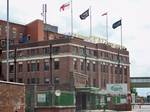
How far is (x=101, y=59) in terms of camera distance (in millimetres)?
111812

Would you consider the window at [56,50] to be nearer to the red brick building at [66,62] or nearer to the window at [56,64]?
the red brick building at [66,62]

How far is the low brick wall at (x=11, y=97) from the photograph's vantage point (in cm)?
3083

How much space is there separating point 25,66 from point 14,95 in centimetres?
7544

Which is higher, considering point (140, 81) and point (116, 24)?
point (116, 24)

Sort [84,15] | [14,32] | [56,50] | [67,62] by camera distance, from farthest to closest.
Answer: [14,32] < [56,50] < [67,62] < [84,15]

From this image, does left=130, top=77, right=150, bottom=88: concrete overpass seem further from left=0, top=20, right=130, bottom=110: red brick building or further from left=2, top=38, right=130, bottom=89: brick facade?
left=2, top=38, right=130, bottom=89: brick facade

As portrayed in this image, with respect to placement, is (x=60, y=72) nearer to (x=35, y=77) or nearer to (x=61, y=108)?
(x=35, y=77)

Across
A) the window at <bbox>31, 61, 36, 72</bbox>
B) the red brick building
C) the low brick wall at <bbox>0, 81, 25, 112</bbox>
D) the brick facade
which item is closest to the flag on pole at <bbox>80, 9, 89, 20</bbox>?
the red brick building

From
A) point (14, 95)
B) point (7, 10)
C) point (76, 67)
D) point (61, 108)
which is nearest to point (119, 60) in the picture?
point (76, 67)

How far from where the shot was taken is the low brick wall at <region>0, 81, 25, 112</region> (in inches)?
1214

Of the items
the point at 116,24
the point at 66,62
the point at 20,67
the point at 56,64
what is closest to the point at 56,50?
the point at 56,64

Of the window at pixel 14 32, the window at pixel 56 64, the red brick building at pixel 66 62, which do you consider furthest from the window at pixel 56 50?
the window at pixel 14 32

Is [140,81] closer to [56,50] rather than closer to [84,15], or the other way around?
[56,50]

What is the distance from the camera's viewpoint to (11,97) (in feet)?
106
